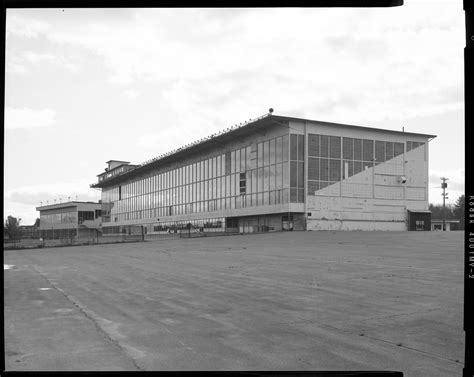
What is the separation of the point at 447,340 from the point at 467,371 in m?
3.40

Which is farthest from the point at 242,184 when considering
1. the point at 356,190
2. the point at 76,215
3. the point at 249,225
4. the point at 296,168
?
the point at 76,215

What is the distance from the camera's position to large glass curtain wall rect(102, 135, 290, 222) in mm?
64250

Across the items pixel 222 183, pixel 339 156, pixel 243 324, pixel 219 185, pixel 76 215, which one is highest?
pixel 339 156

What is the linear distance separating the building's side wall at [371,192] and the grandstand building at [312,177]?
0.39ft

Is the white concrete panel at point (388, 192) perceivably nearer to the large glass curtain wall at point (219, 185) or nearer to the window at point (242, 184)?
the large glass curtain wall at point (219, 185)

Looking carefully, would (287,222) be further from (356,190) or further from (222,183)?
(222,183)

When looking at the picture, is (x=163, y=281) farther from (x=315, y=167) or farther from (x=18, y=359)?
(x=315, y=167)

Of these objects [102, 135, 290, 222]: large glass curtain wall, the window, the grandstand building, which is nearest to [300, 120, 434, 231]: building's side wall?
the grandstand building

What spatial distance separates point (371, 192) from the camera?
214 ft

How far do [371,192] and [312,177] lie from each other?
8.34 metres

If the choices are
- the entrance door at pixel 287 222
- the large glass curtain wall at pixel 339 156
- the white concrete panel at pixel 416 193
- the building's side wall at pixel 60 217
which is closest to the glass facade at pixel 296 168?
the large glass curtain wall at pixel 339 156

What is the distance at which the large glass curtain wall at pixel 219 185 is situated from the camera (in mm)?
64250

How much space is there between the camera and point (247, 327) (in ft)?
24.8

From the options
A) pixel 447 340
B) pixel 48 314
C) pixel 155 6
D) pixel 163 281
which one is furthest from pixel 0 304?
pixel 163 281
